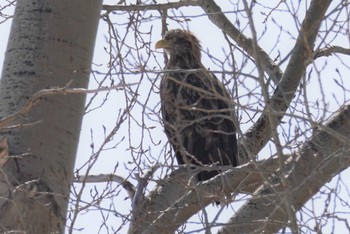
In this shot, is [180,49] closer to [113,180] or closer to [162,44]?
[162,44]

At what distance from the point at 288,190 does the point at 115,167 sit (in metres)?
1.77

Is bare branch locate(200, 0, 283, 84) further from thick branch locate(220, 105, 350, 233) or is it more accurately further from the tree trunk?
the tree trunk

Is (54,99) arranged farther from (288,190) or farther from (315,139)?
(315,139)

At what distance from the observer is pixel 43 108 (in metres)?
3.73

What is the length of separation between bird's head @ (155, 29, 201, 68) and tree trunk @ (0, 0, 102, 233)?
3.92 metres

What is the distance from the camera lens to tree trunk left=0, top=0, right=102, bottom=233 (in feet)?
11.9

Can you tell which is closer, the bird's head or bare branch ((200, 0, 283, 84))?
bare branch ((200, 0, 283, 84))

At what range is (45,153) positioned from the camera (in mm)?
3668

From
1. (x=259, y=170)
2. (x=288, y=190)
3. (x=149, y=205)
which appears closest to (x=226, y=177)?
(x=149, y=205)

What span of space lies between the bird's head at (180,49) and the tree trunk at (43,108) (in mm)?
3922

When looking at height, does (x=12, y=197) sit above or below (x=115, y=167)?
below

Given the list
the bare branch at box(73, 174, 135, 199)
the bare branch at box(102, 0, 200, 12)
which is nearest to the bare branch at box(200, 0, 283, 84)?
the bare branch at box(102, 0, 200, 12)

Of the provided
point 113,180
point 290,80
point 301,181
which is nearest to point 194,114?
point 290,80

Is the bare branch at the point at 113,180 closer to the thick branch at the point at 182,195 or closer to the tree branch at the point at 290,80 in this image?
the thick branch at the point at 182,195
